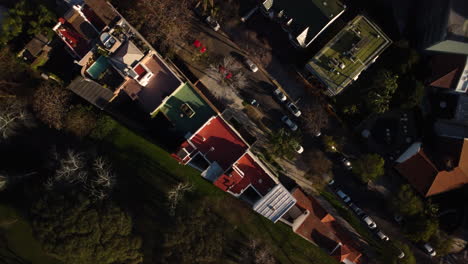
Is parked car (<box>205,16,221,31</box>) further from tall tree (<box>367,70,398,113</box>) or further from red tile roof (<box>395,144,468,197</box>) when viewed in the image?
red tile roof (<box>395,144,468,197</box>)

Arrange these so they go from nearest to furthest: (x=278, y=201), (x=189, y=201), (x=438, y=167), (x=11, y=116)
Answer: (x=278, y=201) → (x=438, y=167) → (x=11, y=116) → (x=189, y=201)

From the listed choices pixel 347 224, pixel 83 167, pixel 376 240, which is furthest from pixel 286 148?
pixel 83 167

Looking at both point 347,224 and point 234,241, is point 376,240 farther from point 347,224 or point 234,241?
point 234,241

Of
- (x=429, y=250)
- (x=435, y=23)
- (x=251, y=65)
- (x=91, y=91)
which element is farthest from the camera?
(x=251, y=65)

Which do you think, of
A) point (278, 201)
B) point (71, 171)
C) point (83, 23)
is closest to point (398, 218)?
point (278, 201)

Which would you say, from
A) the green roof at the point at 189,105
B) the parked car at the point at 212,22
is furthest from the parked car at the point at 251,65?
the green roof at the point at 189,105

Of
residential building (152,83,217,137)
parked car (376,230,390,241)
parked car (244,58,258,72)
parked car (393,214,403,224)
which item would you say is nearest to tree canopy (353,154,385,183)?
parked car (393,214,403,224)

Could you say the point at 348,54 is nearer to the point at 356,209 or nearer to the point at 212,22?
the point at 212,22
